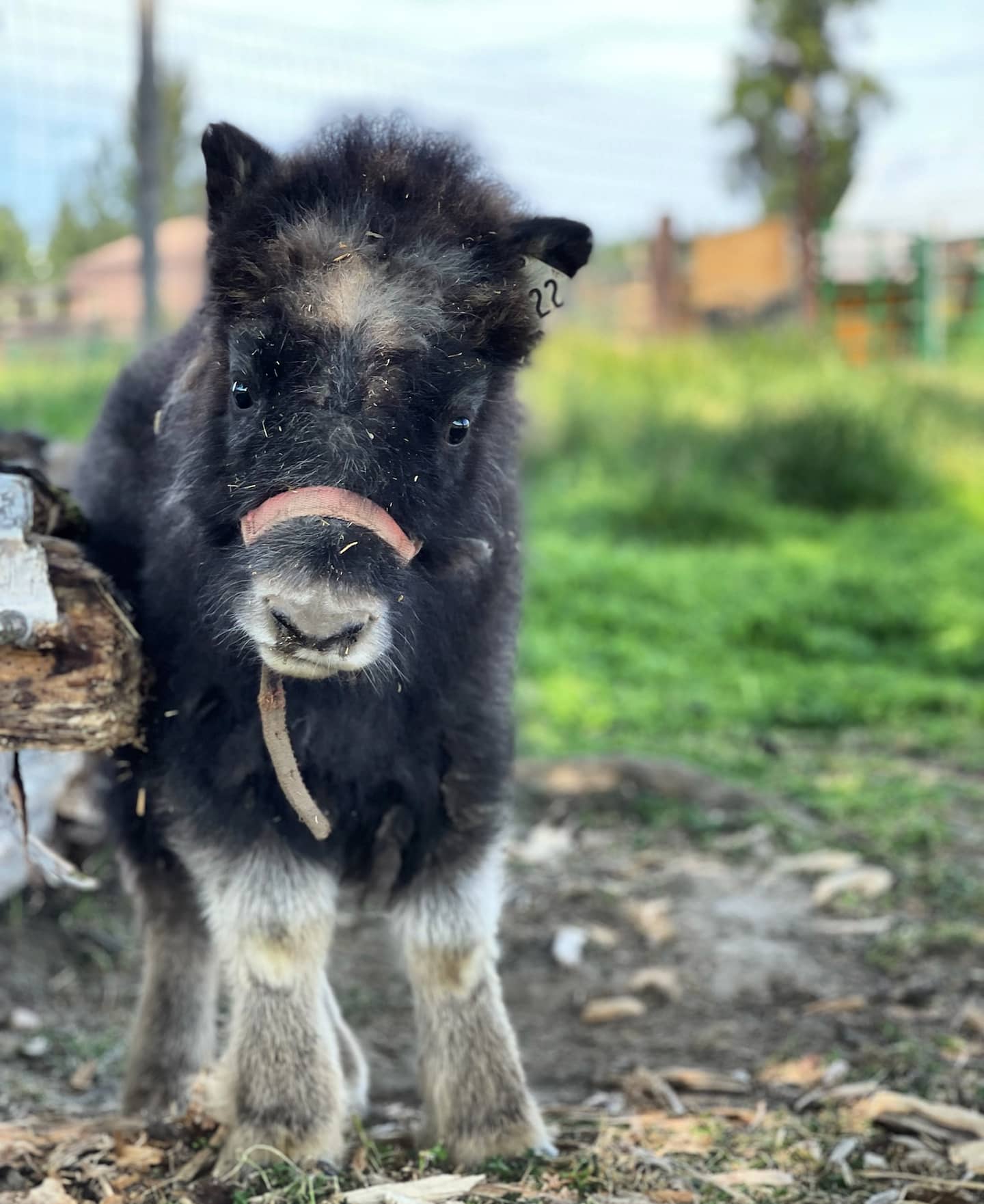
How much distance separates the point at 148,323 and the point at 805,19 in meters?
16.7

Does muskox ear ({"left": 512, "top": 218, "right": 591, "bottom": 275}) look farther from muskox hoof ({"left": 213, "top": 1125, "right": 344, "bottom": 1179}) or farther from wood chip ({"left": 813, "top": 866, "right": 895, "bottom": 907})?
wood chip ({"left": 813, "top": 866, "right": 895, "bottom": 907})

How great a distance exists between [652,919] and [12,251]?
5994 mm

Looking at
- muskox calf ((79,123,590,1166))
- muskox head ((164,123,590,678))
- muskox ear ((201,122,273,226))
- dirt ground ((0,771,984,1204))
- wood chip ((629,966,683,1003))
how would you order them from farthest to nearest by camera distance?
wood chip ((629,966,683,1003))
dirt ground ((0,771,984,1204))
muskox ear ((201,122,273,226))
muskox calf ((79,123,590,1166))
muskox head ((164,123,590,678))

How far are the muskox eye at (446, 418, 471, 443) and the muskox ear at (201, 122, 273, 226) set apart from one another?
0.72 metres

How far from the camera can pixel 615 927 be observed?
16.9 feet

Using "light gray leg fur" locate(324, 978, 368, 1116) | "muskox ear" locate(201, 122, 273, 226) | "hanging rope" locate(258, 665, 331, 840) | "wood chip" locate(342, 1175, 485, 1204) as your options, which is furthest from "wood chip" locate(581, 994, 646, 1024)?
"muskox ear" locate(201, 122, 273, 226)

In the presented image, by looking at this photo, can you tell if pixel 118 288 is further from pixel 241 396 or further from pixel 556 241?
pixel 241 396

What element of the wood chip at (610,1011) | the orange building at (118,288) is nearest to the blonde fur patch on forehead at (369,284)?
the wood chip at (610,1011)

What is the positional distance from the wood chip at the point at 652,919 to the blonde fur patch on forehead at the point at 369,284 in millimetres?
2825

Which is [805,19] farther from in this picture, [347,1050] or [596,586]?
[347,1050]

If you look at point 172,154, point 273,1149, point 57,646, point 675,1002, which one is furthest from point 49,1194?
point 172,154

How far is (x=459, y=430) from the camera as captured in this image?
3.05 meters

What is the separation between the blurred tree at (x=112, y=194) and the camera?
9.43 meters

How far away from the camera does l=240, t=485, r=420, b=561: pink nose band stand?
106 inches
